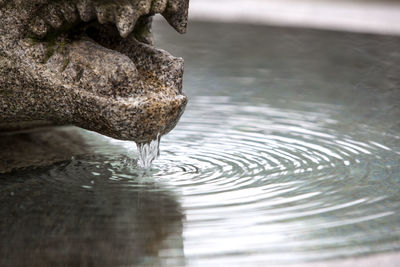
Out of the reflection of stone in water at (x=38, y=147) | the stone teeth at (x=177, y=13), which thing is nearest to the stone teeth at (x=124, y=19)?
the stone teeth at (x=177, y=13)

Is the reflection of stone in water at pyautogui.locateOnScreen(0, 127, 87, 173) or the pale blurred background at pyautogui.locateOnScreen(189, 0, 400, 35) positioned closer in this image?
the reflection of stone in water at pyautogui.locateOnScreen(0, 127, 87, 173)

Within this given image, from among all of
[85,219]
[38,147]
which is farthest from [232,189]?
[38,147]

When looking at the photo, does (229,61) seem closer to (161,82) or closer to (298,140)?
(298,140)

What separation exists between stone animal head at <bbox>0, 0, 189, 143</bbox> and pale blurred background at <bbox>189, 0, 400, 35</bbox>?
7.47 meters

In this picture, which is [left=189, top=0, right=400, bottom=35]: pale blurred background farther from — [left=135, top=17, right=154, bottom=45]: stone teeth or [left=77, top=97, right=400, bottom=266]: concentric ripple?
[left=135, top=17, right=154, bottom=45]: stone teeth

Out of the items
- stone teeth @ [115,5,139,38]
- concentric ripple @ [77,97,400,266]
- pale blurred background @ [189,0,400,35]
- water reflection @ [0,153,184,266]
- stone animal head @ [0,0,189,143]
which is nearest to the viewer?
water reflection @ [0,153,184,266]

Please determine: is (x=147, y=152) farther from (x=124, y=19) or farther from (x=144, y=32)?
(x=124, y=19)

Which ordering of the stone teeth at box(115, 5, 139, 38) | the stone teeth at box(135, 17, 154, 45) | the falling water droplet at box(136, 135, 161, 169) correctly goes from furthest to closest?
1. the stone teeth at box(135, 17, 154, 45)
2. the falling water droplet at box(136, 135, 161, 169)
3. the stone teeth at box(115, 5, 139, 38)

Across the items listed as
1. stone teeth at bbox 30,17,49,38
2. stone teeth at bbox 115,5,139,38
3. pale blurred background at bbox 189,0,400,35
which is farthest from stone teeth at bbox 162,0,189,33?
pale blurred background at bbox 189,0,400,35

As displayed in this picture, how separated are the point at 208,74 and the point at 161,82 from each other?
12.8 ft

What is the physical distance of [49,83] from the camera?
4801 millimetres

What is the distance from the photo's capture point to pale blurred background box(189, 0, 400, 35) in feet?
41.0

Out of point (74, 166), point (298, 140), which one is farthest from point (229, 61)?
point (74, 166)

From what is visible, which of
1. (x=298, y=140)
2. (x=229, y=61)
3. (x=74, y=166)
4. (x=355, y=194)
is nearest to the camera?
(x=355, y=194)
